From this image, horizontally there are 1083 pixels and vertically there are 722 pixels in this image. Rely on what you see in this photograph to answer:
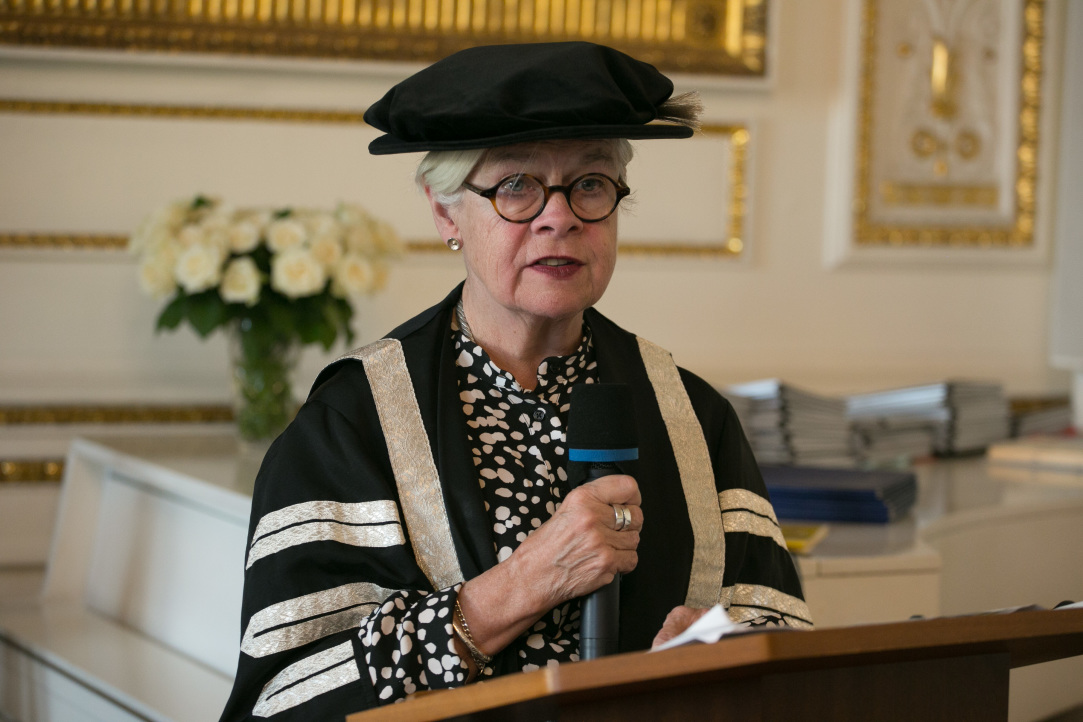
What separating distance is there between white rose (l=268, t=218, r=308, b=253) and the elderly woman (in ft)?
3.02

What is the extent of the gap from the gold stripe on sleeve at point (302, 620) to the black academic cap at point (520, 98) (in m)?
0.60

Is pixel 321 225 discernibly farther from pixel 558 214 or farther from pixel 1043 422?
pixel 1043 422

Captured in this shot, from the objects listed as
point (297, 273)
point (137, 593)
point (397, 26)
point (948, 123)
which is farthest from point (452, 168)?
point (948, 123)

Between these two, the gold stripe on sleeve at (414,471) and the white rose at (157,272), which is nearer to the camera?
the gold stripe on sleeve at (414,471)

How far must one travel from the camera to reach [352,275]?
260 centimetres

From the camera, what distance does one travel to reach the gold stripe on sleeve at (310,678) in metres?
1.44

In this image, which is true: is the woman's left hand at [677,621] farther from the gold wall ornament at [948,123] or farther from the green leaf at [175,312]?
the gold wall ornament at [948,123]

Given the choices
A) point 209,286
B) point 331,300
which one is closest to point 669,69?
point 331,300

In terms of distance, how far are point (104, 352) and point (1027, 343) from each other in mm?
2723

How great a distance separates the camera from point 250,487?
2.28m

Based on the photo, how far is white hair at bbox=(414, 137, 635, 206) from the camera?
1.57 metres

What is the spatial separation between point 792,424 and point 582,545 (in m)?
1.67

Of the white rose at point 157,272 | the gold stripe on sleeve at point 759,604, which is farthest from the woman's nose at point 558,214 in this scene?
the white rose at point 157,272

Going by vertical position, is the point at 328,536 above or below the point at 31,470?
above
